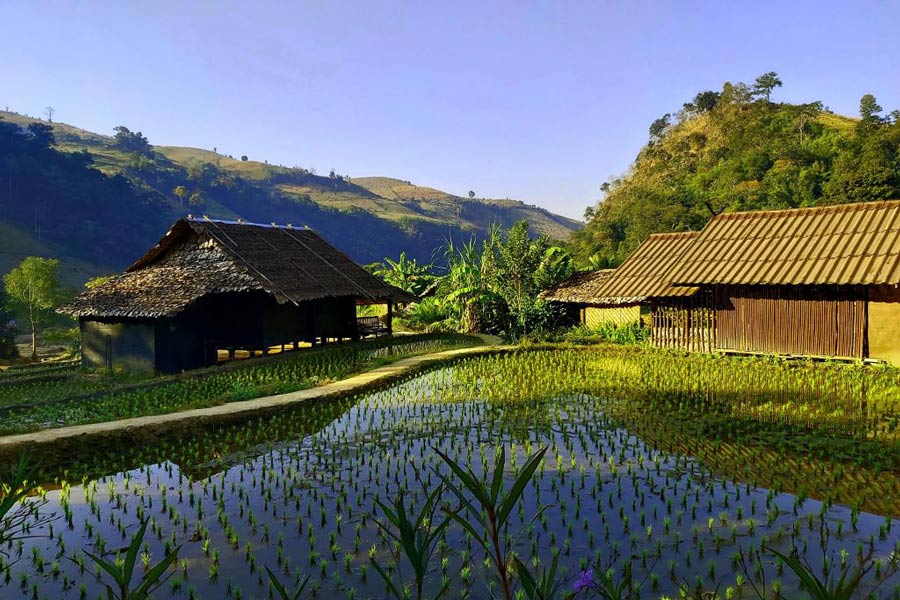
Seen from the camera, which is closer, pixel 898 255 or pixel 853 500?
pixel 853 500

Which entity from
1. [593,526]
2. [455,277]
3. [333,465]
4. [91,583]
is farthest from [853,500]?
[455,277]

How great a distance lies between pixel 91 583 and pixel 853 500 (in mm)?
7514

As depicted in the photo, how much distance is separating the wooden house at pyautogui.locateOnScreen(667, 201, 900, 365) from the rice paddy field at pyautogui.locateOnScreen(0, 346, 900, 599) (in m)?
2.43

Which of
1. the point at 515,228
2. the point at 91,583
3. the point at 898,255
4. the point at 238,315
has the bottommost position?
the point at 91,583

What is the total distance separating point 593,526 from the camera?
613cm

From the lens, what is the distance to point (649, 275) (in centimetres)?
2016

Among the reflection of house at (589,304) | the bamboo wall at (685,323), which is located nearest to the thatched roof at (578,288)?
the reflection of house at (589,304)

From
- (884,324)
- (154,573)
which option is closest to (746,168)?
(884,324)

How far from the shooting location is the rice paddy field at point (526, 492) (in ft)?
17.0

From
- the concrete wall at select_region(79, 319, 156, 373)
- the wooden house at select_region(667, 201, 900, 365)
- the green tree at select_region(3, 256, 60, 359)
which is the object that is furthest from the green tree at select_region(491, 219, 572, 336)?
the green tree at select_region(3, 256, 60, 359)

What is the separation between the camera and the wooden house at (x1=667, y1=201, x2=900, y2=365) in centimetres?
1445

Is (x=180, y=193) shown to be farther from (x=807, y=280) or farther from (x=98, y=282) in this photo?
(x=807, y=280)

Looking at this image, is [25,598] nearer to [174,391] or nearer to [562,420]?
[562,420]

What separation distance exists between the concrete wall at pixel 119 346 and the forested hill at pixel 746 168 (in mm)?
19660
